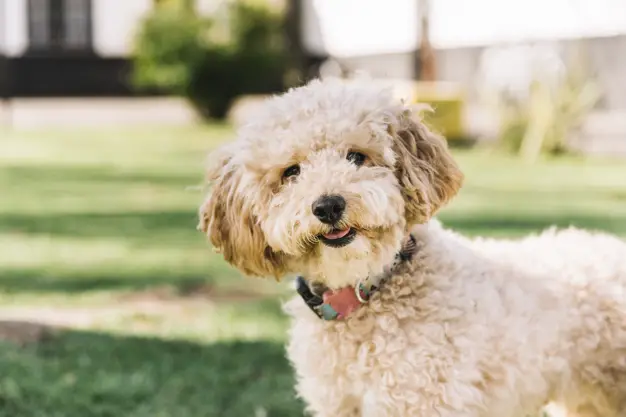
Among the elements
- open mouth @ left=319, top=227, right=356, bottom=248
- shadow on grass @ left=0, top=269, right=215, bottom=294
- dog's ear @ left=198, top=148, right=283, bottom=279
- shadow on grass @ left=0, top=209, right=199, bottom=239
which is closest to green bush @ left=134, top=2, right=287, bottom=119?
shadow on grass @ left=0, top=209, right=199, bottom=239

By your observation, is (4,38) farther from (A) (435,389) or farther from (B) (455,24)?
(A) (435,389)

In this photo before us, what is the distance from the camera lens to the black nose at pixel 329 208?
122 inches

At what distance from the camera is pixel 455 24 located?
71.5ft

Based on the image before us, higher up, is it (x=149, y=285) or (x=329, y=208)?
(x=329, y=208)

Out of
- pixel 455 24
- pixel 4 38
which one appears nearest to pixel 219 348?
pixel 455 24

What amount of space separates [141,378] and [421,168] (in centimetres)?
235

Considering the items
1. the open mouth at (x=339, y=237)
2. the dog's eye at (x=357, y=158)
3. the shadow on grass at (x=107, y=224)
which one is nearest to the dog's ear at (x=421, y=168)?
the dog's eye at (x=357, y=158)

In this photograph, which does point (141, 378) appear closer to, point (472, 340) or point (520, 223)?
point (472, 340)

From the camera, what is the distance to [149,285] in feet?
23.6

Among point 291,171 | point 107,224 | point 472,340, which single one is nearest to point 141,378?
point 291,171

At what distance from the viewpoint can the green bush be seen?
22062 millimetres

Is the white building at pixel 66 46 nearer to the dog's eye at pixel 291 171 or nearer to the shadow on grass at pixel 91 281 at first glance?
the shadow on grass at pixel 91 281

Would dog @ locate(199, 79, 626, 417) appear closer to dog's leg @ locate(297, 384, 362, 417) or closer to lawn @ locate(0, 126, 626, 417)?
A: dog's leg @ locate(297, 384, 362, 417)

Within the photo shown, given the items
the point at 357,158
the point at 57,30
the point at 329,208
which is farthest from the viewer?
the point at 57,30
